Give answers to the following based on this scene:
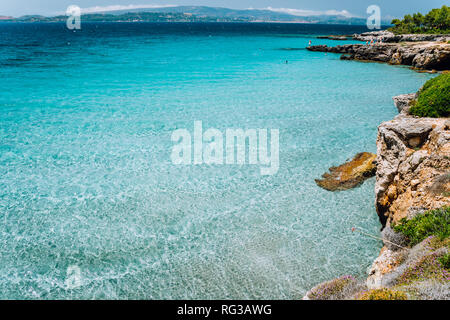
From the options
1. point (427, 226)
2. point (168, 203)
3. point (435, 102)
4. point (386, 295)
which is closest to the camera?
point (386, 295)

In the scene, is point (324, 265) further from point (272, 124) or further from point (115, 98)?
point (115, 98)

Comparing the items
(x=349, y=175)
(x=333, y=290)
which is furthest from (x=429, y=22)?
(x=333, y=290)

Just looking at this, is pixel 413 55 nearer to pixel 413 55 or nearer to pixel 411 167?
pixel 413 55

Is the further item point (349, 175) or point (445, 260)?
point (349, 175)

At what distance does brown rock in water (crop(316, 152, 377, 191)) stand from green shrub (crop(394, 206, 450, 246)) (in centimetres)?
541

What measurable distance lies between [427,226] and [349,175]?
692cm

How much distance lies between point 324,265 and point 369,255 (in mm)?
1636

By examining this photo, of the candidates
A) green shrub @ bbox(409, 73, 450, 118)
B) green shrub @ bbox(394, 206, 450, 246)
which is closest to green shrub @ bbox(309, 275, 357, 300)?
green shrub @ bbox(394, 206, 450, 246)

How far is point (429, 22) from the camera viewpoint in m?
92.6

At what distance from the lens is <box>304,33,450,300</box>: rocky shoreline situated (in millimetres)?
6570

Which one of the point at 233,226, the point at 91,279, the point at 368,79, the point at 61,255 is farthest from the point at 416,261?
the point at 368,79

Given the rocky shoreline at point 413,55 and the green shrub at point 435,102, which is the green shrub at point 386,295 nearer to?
the green shrub at point 435,102

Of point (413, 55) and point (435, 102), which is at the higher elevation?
point (413, 55)

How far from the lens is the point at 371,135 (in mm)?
20000
